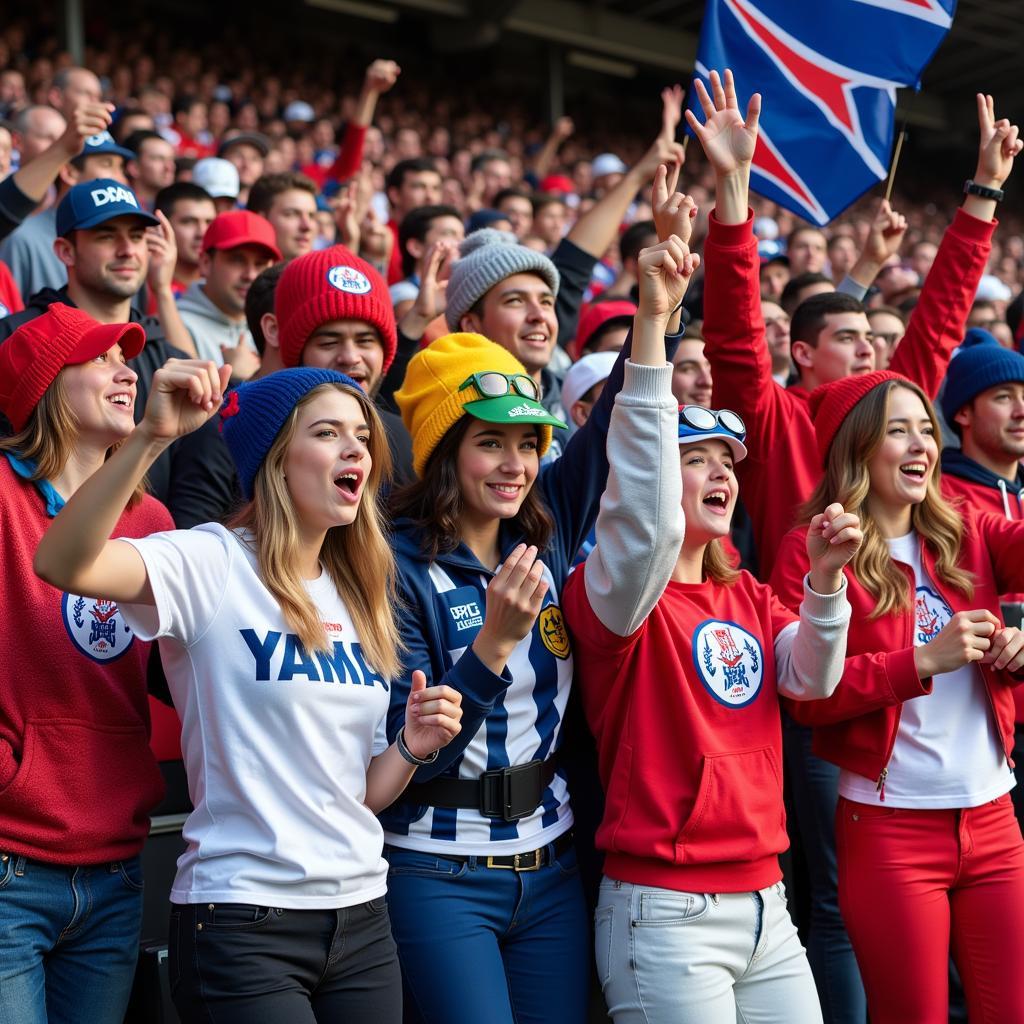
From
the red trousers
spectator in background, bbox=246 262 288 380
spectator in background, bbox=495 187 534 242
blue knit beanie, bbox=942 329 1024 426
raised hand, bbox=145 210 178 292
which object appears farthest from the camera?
spectator in background, bbox=495 187 534 242

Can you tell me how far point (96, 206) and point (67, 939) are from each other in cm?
266

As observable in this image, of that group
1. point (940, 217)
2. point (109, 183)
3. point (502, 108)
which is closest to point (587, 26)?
point (502, 108)

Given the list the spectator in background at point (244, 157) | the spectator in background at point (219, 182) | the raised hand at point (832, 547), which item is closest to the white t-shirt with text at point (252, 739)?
the raised hand at point (832, 547)

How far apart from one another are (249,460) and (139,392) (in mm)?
1661

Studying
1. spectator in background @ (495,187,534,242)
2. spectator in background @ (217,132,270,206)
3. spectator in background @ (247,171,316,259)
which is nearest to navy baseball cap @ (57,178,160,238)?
spectator in background @ (247,171,316,259)

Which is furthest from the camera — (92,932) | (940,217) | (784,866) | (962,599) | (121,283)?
(940,217)

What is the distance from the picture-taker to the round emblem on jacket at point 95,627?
2658 millimetres

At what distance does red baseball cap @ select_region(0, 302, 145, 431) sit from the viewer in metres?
2.77

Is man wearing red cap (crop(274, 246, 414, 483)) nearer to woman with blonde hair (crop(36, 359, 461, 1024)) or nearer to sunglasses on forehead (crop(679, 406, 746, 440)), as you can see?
sunglasses on forehead (crop(679, 406, 746, 440))

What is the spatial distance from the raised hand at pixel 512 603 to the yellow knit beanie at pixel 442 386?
55 cm

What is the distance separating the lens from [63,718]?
8.52 feet

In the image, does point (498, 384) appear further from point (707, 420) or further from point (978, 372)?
point (978, 372)

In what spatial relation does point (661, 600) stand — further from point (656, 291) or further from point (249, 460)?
point (249, 460)

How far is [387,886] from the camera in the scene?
2.72 meters
